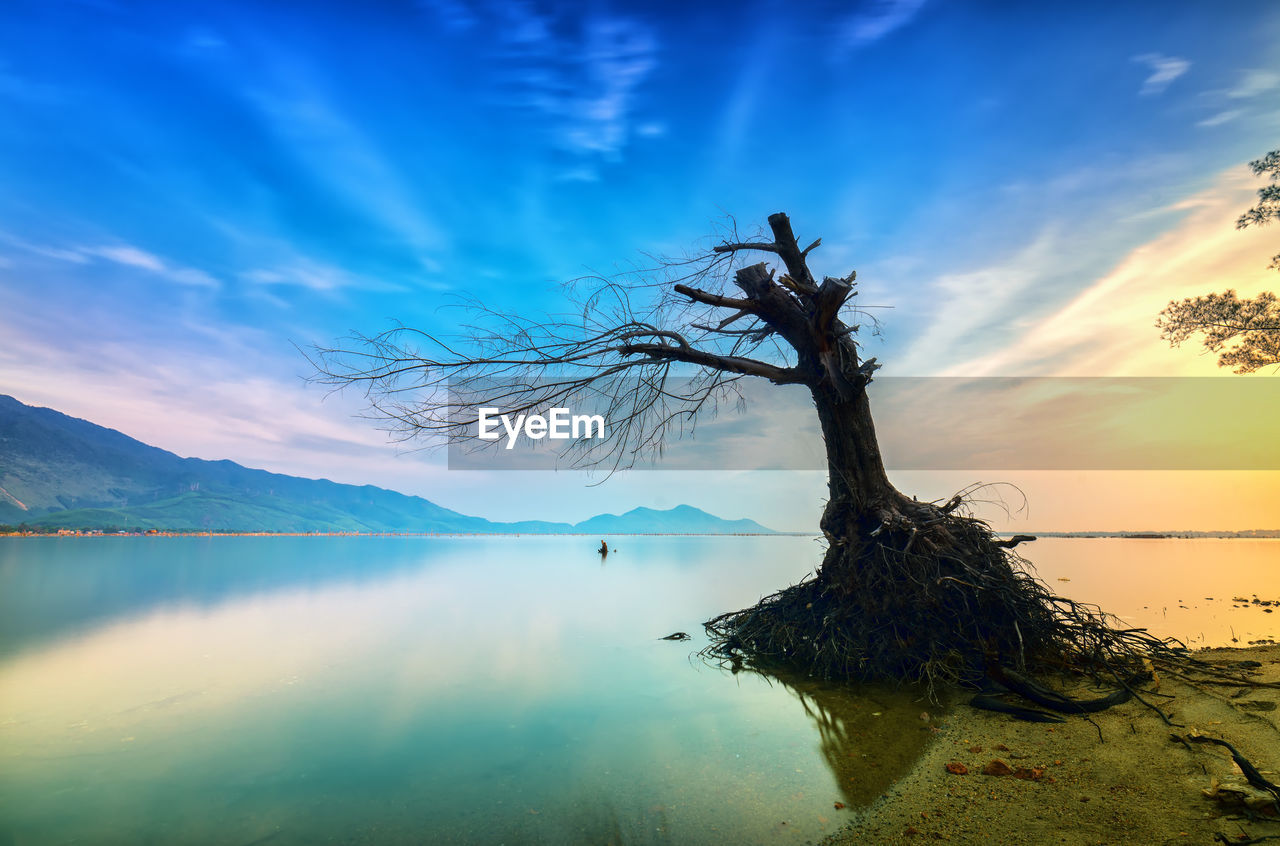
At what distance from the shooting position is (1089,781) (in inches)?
123

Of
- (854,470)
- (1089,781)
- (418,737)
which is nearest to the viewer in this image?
(1089,781)

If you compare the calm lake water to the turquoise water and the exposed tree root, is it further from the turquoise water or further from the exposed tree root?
the exposed tree root

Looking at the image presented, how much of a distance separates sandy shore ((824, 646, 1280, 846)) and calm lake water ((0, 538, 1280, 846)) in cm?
30

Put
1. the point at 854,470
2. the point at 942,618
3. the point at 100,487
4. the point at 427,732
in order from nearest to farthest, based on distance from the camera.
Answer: the point at 427,732
the point at 942,618
the point at 854,470
the point at 100,487

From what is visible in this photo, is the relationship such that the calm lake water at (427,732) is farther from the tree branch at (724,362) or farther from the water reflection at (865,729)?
the tree branch at (724,362)

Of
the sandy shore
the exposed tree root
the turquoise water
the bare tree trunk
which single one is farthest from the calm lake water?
the bare tree trunk

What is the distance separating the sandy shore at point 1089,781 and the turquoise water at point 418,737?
0.29 metres

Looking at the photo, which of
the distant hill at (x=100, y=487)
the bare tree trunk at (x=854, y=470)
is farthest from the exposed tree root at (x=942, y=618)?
the distant hill at (x=100, y=487)

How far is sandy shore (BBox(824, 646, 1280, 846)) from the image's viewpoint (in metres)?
2.60

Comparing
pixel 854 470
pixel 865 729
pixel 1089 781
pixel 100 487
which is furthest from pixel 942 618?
pixel 100 487

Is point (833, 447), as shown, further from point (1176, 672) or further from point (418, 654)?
point (418, 654)

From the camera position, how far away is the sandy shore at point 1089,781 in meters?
2.60

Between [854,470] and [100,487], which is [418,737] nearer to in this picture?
[854,470]

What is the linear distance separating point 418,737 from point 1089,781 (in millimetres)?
4992
